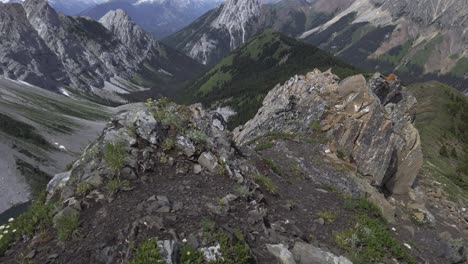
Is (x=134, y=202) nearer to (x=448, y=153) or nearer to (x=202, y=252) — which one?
(x=202, y=252)

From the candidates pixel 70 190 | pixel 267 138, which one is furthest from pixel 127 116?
pixel 267 138

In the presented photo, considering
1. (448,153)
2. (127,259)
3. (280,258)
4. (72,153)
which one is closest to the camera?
(127,259)

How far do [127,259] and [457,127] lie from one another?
147837mm

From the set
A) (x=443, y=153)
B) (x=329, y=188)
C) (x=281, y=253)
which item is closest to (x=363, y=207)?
(x=329, y=188)

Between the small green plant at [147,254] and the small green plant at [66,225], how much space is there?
3097mm

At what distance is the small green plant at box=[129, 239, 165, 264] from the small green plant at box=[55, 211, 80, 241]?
3097 millimetres

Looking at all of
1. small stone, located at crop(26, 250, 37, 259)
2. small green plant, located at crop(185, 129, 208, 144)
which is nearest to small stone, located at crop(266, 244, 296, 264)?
small green plant, located at crop(185, 129, 208, 144)

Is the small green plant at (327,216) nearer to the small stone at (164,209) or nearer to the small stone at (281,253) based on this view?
the small stone at (281,253)

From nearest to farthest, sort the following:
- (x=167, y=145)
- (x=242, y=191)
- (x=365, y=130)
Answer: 1. (x=242, y=191)
2. (x=167, y=145)
3. (x=365, y=130)

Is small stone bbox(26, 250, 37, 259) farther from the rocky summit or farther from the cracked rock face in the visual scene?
the cracked rock face

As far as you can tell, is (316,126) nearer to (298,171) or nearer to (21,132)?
(298,171)

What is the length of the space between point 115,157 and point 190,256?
6.06 metres

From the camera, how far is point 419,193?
41375mm

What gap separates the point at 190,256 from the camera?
14.6m
